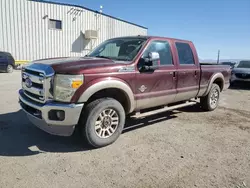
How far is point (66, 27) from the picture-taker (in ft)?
70.9

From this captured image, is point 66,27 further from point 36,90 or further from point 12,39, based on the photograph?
point 36,90

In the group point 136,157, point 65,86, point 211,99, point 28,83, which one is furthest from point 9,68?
point 136,157

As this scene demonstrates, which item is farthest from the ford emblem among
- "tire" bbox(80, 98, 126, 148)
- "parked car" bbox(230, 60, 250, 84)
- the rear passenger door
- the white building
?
the white building

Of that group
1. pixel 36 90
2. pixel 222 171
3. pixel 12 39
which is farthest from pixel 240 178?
pixel 12 39

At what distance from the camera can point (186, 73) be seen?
18.3 ft

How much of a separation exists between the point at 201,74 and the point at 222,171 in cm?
332

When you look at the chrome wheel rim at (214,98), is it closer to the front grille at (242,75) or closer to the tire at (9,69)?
the front grille at (242,75)

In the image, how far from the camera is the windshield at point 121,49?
4.65m

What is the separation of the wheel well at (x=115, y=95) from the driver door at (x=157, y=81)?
0.76 ft

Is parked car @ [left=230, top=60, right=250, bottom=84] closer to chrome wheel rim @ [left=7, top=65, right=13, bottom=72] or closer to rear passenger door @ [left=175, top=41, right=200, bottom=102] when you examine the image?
rear passenger door @ [left=175, top=41, right=200, bottom=102]

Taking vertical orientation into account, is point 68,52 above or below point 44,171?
above

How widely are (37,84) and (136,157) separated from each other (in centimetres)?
202

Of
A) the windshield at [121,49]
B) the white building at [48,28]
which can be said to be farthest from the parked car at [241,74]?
the white building at [48,28]

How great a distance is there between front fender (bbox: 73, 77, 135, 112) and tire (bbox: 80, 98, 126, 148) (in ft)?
0.79
